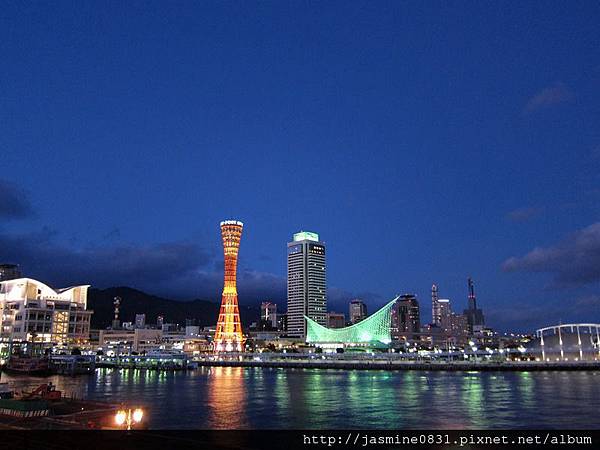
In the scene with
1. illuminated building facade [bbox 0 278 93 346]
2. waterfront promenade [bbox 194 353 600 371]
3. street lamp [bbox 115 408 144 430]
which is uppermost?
illuminated building facade [bbox 0 278 93 346]

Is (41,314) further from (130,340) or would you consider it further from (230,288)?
(230,288)

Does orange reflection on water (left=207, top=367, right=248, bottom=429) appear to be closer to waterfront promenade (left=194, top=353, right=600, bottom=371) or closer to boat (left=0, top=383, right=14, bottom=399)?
boat (left=0, top=383, right=14, bottom=399)

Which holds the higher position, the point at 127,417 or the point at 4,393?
the point at 4,393

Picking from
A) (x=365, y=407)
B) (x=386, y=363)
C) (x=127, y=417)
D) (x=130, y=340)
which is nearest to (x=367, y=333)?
(x=386, y=363)

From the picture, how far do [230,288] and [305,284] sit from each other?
94000 millimetres

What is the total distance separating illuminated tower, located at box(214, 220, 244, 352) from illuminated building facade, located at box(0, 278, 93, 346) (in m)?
30.7

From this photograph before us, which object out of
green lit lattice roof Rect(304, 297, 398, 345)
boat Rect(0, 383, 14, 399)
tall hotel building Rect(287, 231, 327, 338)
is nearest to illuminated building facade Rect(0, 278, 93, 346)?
green lit lattice roof Rect(304, 297, 398, 345)

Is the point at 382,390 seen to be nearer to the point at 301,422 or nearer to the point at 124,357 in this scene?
the point at 301,422

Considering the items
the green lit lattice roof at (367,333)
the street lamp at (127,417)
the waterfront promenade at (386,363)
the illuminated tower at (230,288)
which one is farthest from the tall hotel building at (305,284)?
the street lamp at (127,417)

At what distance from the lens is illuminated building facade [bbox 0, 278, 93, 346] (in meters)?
99.1

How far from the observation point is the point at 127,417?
651 inches

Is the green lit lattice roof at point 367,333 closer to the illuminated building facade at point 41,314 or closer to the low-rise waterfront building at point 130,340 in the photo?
the low-rise waterfront building at point 130,340
